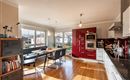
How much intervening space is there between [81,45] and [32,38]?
124 inches

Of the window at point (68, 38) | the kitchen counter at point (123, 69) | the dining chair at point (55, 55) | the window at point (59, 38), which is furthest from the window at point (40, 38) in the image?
the kitchen counter at point (123, 69)

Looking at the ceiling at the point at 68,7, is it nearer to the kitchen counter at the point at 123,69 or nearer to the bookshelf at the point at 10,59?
the bookshelf at the point at 10,59

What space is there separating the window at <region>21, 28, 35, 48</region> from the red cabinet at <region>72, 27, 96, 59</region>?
270cm

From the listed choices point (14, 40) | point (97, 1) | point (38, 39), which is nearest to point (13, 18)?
point (14, 40)

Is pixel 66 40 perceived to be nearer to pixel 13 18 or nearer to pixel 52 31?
pixel 52 31

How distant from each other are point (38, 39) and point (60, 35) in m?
2.00

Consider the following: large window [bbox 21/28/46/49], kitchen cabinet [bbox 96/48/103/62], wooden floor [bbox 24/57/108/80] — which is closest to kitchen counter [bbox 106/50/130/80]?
wooden floor [bbox 24/57/108/80]

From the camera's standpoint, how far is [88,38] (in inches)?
241

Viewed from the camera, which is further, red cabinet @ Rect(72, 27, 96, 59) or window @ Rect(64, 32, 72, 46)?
window @ Rect(64, 32, 72, 46)

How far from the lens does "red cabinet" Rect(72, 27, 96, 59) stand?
6089 millimetres

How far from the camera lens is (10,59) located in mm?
2570

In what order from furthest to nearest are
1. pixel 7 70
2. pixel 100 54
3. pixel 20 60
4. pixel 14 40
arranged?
pixel 100 54
pixel 20 60
pixel 14 40
pixel 7 70

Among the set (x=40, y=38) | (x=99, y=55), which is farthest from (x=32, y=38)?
(x=99, y=55)

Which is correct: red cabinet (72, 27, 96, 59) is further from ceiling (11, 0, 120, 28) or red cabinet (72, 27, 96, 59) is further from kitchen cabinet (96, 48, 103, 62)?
ceiling (11, 0, 120, 28)
